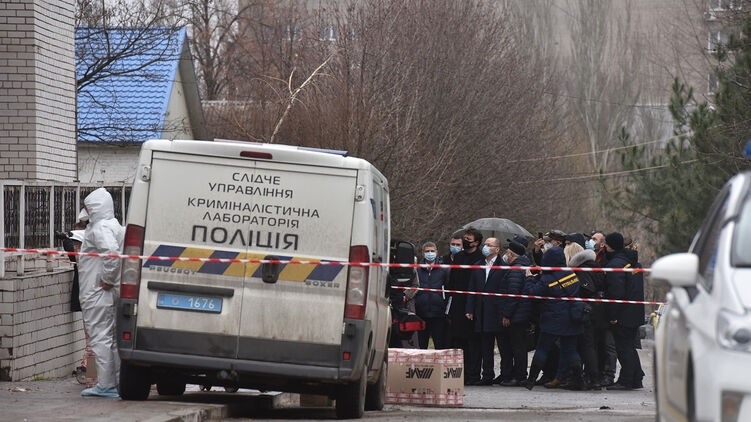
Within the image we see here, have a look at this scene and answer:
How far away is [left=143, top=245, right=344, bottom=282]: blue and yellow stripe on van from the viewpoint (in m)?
11.2

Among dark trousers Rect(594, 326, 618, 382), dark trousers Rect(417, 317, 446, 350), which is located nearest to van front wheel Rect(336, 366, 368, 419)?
dark trousers Rect(417, 317, 446, 350)

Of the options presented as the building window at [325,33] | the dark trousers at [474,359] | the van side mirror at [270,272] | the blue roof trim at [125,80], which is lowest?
the dark trousers at [474,359]

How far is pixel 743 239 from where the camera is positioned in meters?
6.62

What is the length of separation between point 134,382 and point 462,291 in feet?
22.6

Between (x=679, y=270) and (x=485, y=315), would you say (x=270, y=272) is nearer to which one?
(x=679, y=270)

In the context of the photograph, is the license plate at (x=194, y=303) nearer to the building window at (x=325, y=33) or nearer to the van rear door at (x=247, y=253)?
the van rear door at (x=247, y=253)

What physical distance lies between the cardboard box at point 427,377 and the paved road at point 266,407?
0.61ft

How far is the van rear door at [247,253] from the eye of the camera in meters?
11.2

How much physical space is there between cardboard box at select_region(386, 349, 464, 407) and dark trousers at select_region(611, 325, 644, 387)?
12.3 feet

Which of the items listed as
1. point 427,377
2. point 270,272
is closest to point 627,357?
point 427,377

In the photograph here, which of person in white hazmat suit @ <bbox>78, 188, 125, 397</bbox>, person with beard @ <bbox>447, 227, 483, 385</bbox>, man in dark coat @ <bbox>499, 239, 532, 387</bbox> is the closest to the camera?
→ person in white hazmat suit @ <bbox>78, 188, 125, 397</bbox>

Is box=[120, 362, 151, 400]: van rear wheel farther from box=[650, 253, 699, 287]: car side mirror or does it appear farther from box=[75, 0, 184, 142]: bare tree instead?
box=[75, 0, 184, 142]: bare tree

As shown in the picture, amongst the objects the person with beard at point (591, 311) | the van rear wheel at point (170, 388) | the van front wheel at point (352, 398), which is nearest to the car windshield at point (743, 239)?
the van front wheel at point (352, 398)

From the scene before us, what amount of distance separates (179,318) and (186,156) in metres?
1.30
